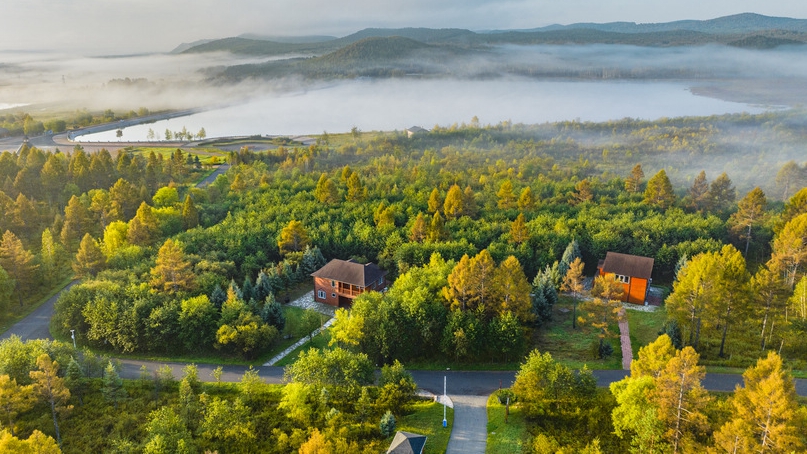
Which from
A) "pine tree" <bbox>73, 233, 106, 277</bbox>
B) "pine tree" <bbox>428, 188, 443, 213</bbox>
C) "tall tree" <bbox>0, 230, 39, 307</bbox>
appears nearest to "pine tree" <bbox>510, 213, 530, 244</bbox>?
"pine tree" <bbox>428, 188, 443, 213</bbox>

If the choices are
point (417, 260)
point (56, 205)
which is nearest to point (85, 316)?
point (417, 260)

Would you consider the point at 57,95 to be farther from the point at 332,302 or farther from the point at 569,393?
the point at 569,393

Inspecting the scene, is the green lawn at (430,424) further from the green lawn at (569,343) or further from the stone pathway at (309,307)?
the stone pathway at (309,307)

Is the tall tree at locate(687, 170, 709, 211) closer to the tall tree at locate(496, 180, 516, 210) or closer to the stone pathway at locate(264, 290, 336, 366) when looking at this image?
the tall tree at locate(496, 180, 516, 210)

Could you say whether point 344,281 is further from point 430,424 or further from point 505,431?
point 505,431

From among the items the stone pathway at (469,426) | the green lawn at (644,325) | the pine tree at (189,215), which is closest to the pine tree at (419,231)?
the green lawn at (644,325)

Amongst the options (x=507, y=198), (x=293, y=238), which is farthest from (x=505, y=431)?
(x=507, y=198)

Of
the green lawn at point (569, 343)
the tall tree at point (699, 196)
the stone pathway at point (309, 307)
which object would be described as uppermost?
the tall tree at point (699, 196)
